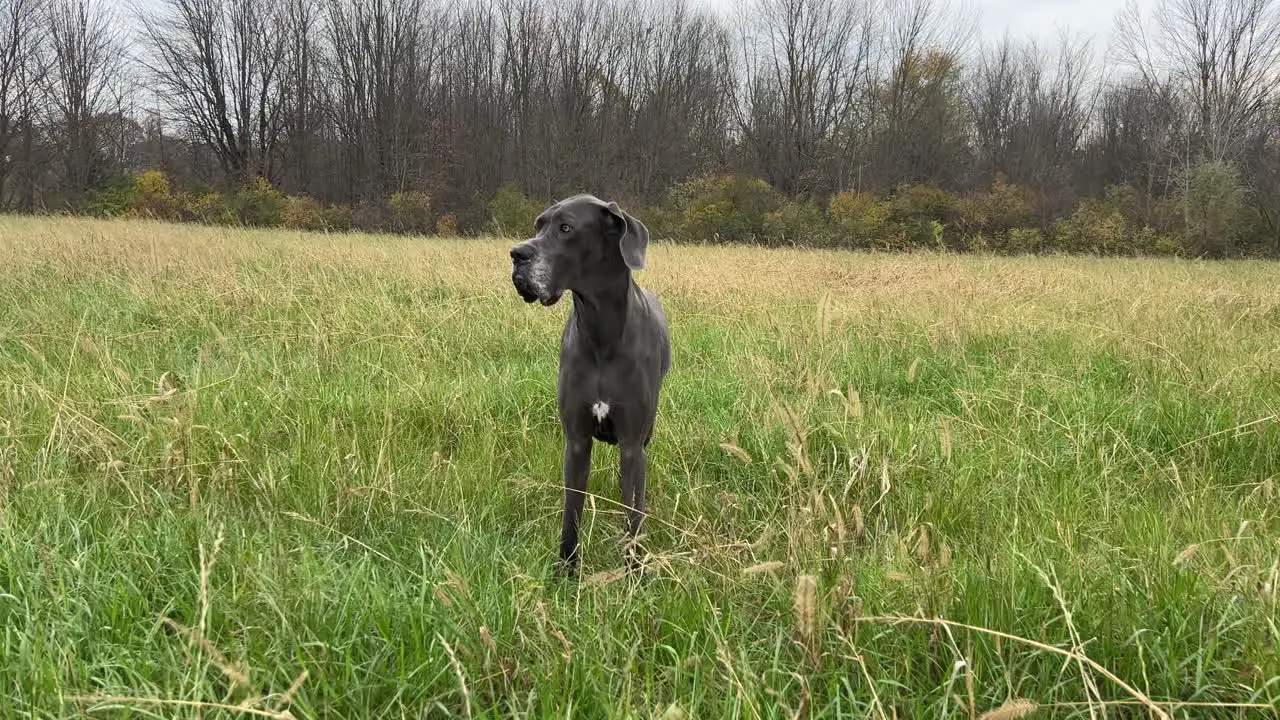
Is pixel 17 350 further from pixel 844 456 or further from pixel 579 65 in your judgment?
pixel 579 65

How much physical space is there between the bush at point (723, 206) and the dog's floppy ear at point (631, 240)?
81.6 feet

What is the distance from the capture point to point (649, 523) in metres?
2.59

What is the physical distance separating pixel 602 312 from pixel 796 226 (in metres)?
26.8

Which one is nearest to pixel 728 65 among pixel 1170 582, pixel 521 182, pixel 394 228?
pixel 521 182

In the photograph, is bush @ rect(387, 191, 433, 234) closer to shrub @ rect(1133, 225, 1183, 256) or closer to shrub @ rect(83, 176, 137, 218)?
shrub @ rect(83, 176, 137, 218)

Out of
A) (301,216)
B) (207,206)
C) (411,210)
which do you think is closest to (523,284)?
(301,216)

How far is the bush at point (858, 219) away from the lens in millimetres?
26875

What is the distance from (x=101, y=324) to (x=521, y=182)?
29260 mm

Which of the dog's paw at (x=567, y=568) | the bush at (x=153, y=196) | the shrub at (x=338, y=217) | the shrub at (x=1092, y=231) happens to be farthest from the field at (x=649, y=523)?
the bush at (x=153, y=196)

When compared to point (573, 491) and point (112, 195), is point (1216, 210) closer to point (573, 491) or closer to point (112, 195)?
point (573, 491)

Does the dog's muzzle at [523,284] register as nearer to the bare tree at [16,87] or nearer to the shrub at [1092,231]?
the shrub at [1092,231]

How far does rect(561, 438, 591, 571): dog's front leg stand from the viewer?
7.59 ft

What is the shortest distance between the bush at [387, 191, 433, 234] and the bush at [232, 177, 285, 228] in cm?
455

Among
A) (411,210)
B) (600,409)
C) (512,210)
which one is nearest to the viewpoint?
(600,409)
